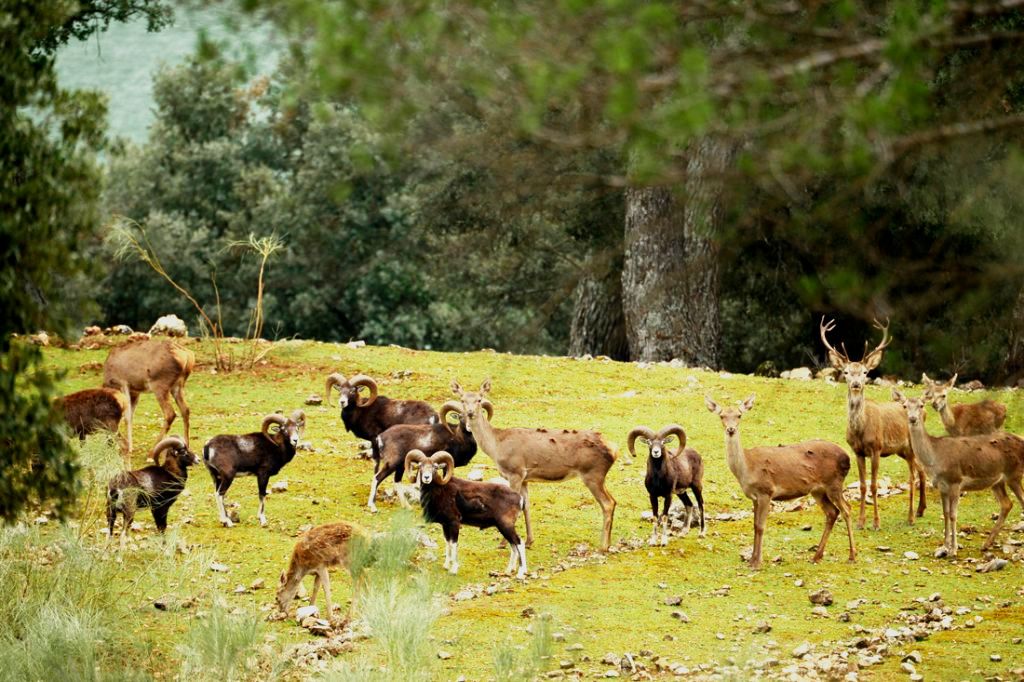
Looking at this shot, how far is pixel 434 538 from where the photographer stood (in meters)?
14.2

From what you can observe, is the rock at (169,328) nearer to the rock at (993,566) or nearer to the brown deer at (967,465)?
the brown deer at (967,465)

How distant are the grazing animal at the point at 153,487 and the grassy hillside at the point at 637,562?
27cm

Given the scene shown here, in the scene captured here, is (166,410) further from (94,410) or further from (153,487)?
(153,487)

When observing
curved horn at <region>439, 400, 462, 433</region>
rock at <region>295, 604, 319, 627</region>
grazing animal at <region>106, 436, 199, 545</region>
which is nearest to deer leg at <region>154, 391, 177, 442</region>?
grazing animal at <region>106, 436, 199, 545</region>

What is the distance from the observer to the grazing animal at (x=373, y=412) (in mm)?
16625

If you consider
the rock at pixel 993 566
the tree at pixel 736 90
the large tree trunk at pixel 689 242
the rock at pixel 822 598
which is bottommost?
Result: the rock at pixel 822 598

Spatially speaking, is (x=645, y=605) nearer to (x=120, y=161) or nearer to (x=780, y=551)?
(x=780, y=551)

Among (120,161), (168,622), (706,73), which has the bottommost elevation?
(168,622)

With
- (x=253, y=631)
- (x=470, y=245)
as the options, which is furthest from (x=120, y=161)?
(x=470, y=245)

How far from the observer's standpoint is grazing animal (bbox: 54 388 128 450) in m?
16.2

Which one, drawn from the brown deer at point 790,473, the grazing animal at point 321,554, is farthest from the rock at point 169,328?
the grazing animal at point 321,554

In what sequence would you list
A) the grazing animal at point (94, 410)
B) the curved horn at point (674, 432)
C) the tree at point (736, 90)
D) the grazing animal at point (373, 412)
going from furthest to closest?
the grazing animal at point (373, 412) → the grazing animal at point (94, 410) → the curved horn at point (674, 432) → the tree at point (736, 90)

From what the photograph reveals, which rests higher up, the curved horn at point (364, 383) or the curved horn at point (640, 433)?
the curved horn at point (364, 383)

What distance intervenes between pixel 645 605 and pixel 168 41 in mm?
100912
